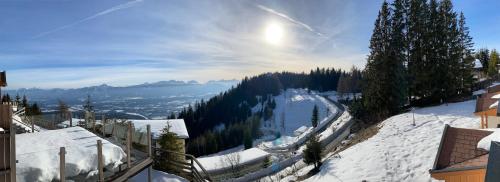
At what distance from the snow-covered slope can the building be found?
655cm

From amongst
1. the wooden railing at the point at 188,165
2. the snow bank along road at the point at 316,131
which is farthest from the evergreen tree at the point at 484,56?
the wooden railing at the point at 188,165

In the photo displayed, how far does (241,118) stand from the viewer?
5689 inches

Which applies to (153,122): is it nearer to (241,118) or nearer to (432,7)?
Answer: (432,7)

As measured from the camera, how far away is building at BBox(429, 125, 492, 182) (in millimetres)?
10722

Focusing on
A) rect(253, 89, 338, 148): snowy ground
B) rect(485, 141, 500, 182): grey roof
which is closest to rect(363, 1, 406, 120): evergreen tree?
rect(485, 141, 500, 182): grey roof

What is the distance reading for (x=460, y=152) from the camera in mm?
12375

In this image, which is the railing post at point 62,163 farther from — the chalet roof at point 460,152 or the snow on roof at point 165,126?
the snow on roof at point 165,126

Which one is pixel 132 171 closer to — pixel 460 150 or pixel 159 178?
pixel 159 178

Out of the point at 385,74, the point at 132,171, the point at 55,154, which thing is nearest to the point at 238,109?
the point at 385,74

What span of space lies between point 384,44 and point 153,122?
2739cm

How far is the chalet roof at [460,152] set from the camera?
11.4 meters

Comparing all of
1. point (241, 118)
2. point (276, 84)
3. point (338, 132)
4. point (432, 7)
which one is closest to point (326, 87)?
point (276, 84)

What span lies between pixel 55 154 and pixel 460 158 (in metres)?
11.8

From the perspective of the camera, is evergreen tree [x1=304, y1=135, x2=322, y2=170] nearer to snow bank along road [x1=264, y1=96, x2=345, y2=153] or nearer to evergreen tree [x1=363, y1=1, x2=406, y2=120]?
snow bank along road [x1=264, y1=96, x2=345, y2=153]
